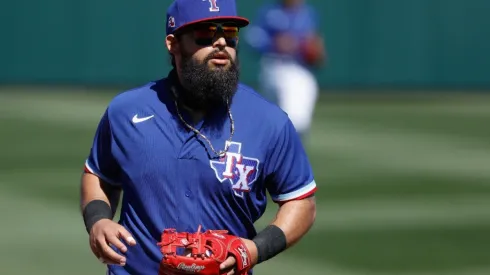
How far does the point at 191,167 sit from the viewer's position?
5.40 metres

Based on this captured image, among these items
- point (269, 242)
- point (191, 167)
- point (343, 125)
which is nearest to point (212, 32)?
point (191, 167)

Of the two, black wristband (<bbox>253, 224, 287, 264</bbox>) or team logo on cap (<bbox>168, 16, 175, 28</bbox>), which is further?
team logo on cap (<bbox>168, 16, 175, 28</bbox>)

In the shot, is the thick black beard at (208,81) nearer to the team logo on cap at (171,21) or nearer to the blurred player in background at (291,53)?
the team logo on cap at (171,21)

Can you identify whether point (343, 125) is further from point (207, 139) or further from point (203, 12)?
point (203, 12)

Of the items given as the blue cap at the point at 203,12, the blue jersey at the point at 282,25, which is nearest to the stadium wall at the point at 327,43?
the blue jersey at the point at 282,25

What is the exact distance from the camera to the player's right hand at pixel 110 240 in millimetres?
5219

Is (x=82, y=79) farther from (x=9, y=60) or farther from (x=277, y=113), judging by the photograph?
(x=277, y=113)

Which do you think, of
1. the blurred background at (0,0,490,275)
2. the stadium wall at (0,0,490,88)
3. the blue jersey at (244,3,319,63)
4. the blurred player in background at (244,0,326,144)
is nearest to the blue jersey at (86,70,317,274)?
the blurred background at (0,0,490,275)

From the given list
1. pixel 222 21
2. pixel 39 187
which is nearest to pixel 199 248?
pixel 222 21

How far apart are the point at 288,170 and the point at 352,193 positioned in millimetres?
9099

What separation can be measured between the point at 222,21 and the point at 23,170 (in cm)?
1128

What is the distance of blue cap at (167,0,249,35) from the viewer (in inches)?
210

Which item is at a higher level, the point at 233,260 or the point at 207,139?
the point at 207,139

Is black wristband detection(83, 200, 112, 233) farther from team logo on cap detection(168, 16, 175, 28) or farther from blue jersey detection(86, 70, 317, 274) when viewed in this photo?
team logo on cap detection(168, 16, 175, 28)
